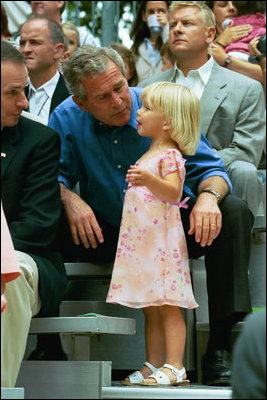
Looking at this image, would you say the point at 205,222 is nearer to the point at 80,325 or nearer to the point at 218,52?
the point at 80,325

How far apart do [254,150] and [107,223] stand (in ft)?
3.63

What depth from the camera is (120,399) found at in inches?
192

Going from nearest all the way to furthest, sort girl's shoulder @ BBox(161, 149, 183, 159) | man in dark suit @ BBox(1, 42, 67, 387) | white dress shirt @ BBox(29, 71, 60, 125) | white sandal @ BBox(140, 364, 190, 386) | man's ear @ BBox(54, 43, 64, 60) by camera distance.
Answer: white sandal @ BBox(140, 364, 190, 386), man in dark suit @ BBox(1, 42, 67, 387), girl's shoulder @ BBox(161, 149, 183, 159), white dress shirt @ BBox(29, 71, 60, 125), man's ear @ BBox(54, 43, 64, 60)

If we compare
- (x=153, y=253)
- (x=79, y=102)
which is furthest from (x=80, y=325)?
(x=79, y=102)

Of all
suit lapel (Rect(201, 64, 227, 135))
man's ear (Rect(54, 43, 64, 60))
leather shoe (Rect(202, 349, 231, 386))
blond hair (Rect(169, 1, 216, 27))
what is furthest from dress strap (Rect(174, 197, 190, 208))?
man's ear (Rect(54, 43, 64, 60))

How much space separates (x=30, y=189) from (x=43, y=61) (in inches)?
99.2

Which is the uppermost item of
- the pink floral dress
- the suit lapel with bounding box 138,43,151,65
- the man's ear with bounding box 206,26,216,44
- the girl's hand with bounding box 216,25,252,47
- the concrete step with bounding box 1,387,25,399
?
the girl's hand with bounding box 216,25,252,47

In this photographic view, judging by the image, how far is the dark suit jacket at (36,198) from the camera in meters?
5.16

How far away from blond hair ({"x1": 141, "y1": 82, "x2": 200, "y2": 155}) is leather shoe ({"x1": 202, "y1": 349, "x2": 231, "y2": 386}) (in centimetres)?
97

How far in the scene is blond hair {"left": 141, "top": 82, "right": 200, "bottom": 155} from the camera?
17.3 ft

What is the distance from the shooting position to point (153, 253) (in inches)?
205

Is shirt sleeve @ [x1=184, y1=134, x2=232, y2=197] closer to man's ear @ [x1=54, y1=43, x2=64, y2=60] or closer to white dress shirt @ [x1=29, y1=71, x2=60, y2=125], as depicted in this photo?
white dress shirt @ [x1=29, y1=71, x2=60, y2=125]

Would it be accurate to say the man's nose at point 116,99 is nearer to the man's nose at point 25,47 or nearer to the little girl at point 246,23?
the man's nose at point 25,47

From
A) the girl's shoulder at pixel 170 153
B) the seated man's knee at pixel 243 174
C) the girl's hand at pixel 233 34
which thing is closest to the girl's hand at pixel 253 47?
the girl's hand at pixel 233 34
